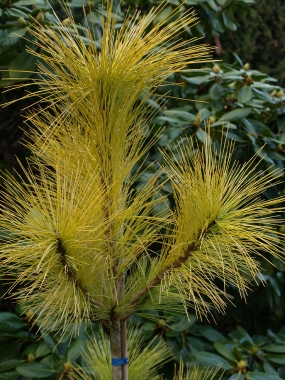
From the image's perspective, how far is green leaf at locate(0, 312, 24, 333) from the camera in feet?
4.96

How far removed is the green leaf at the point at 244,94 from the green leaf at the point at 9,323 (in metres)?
0.97

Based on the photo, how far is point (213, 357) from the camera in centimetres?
146

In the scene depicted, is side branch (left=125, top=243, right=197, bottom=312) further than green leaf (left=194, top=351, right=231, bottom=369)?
No

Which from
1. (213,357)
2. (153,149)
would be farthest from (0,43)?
(213,357)

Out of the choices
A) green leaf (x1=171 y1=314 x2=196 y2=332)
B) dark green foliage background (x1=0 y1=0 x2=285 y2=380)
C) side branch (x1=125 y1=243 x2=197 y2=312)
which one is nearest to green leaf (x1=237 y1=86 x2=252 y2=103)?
dark green foliage background (x1=0 y1=0 x2=285 y2=380)

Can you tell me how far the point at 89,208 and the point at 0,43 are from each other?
0.90 meters

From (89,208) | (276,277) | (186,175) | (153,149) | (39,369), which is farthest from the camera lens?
(153,149)

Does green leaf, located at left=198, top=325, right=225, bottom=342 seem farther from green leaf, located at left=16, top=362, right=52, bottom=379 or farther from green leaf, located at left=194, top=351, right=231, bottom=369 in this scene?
green leaf, located at left=16, top=362, right=52, bottom=379

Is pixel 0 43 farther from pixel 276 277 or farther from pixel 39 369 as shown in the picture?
pixel 276 277

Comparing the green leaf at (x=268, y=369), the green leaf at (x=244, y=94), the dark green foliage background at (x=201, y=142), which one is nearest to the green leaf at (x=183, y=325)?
the dark green foliage background at (x=201, y=142)

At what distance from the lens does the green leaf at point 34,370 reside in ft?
4.61

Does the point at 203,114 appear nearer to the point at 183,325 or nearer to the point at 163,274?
the point at 183,325

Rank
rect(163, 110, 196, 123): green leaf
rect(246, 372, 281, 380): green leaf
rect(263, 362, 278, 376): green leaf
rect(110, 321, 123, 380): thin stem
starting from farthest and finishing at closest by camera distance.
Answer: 1. rect(163, 110, 196, 123): green leaf
2. rect(263, 362, 278, 376): green leaf
3. rect(246, 372, 281, 380): green leaf
4. rect(110, 321, 123, 380): thin stem

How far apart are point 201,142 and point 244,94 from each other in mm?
258
